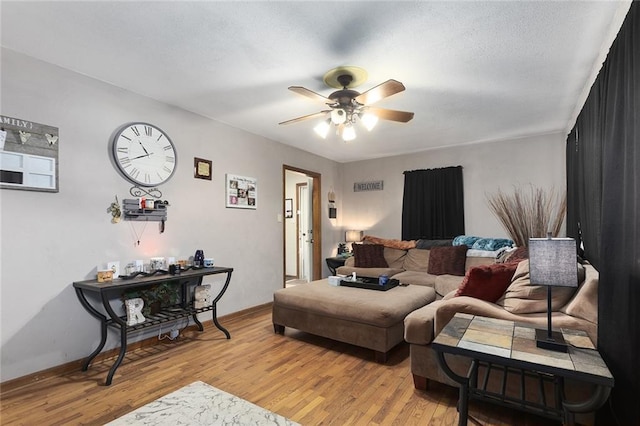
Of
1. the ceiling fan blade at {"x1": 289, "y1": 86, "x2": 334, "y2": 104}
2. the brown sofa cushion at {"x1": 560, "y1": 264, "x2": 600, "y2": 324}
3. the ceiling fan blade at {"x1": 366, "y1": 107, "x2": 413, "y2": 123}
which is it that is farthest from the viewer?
the ceiling fan blade at {"x1": 366, "y1": 107, "x2": 413, "y2": 123}

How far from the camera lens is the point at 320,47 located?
7.30 feet

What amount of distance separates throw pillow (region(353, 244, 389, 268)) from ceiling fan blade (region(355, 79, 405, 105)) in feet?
9.41

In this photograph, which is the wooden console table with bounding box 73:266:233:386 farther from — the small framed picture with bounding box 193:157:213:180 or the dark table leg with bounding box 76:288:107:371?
the small framed picture with bounding box 193:157:213:180

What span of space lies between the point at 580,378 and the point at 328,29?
2252 mm

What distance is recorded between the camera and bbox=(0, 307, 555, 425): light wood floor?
194cm

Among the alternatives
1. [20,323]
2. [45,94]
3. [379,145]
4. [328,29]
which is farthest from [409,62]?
[20,323]

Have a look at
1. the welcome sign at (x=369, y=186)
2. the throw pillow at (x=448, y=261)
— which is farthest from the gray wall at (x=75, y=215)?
the welcome sign at (x=369, y=186)

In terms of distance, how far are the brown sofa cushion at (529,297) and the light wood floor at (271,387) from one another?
0.65m

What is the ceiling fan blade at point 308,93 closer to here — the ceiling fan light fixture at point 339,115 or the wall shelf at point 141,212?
the ceiling fan light fixture at point 339,115

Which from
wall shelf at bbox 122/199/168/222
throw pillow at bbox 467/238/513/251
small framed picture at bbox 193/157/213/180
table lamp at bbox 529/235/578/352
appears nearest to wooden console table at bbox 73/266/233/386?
→ wall shelf at bbox 122/199/168/222

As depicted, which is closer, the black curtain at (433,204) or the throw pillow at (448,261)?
the throw pillow at (448,261)

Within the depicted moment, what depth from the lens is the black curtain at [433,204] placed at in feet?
16.4

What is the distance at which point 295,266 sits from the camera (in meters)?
A: 6.80

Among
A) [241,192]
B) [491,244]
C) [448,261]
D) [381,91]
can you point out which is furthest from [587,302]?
[241,192]
